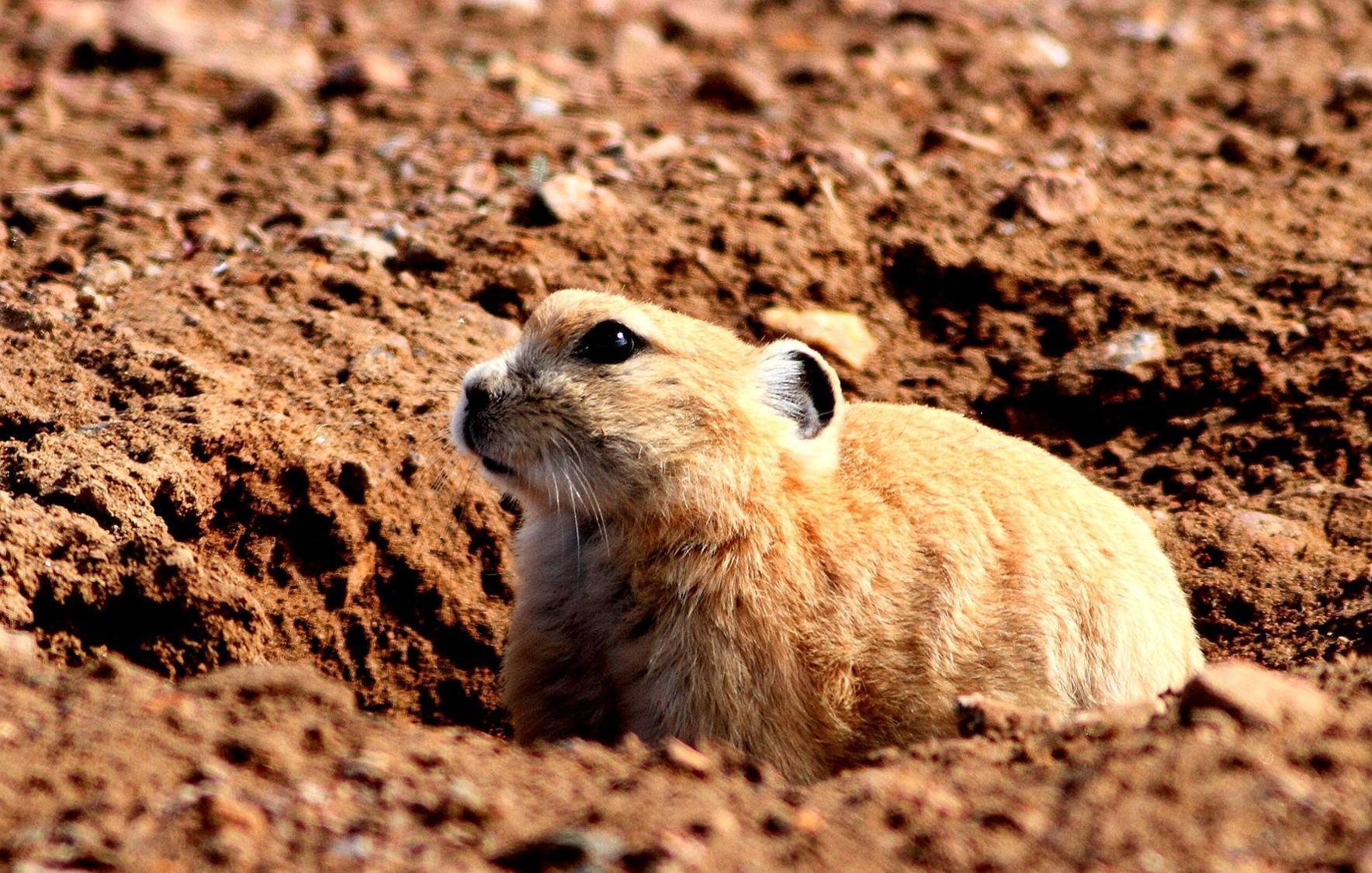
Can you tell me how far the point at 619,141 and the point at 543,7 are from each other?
401 cm

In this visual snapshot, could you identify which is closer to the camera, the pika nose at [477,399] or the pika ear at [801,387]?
the pika nose at [477,399]

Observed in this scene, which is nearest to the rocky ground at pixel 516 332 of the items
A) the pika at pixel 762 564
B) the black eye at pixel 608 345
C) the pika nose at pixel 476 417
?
the pika at pixel 762 564

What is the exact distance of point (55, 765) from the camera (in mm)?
3779

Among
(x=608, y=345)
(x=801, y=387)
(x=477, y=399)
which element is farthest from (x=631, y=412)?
(x=801, y=387)

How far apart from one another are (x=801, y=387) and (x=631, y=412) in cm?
74

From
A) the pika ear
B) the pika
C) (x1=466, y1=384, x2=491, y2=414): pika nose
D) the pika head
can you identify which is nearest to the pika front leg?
the pika

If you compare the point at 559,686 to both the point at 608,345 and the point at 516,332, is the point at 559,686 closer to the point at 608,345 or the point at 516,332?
the point at 608,345

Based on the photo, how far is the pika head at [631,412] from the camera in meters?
5.76

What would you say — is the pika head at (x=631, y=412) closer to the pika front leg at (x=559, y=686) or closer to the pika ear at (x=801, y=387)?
the pika ear at (x=801, y=387)

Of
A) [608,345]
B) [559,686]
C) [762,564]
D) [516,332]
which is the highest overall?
[608,345]

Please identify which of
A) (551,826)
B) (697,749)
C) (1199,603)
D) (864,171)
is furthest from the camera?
(864,171)

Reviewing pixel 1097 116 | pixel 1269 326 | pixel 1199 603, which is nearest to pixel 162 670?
pixel 1199 603

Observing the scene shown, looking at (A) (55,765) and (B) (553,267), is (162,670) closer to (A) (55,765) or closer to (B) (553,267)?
(A) (55,765)

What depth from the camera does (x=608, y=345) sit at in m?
5.95
